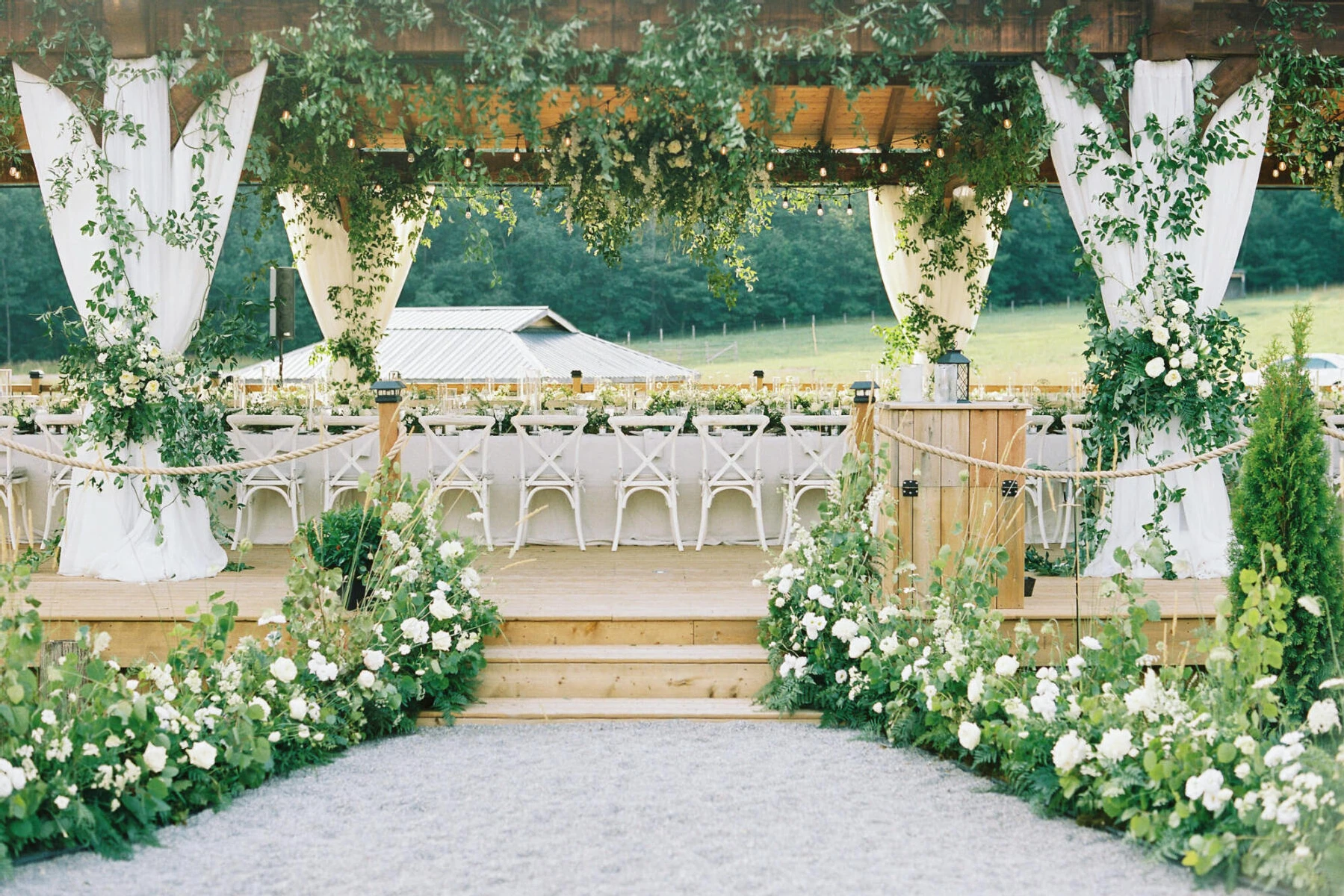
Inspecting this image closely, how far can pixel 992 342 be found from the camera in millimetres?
26672

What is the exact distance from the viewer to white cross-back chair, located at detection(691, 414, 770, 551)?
7160mm

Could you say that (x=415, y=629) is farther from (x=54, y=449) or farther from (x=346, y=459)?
(x=54, y=449)

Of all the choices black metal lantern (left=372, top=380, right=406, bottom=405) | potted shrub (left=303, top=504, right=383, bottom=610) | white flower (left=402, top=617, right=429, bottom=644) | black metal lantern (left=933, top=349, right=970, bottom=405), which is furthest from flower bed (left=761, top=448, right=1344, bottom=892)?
black metal lantern (left=372, top=380, right=406, bottom=405)

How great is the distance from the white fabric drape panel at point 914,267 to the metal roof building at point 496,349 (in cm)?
830

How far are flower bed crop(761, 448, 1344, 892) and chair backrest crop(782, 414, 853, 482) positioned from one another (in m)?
2.39

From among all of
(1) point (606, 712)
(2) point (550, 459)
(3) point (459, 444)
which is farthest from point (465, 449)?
(1) point (606, 712)

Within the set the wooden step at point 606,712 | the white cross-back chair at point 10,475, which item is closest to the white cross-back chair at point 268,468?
the white cross-back chair at point 10,475

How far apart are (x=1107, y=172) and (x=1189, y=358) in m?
1.02

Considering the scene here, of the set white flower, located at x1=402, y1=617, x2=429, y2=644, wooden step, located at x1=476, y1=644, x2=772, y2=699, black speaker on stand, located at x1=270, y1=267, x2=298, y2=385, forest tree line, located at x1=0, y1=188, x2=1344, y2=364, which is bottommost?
wooden step, located at x1=476, y1=644, x2=772, y2=699

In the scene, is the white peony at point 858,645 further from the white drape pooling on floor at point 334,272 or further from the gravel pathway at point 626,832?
the white drape pooling on floor at point 334,272

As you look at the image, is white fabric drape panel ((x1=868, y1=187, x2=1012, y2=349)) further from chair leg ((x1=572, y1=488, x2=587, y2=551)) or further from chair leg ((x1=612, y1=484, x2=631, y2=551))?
chair leg ((x1=572, y1=488, x2=587, y2=551))

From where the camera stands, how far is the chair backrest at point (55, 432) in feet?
23.7

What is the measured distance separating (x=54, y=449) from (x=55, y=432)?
0.16m

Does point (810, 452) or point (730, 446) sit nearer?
point (810, 452)
